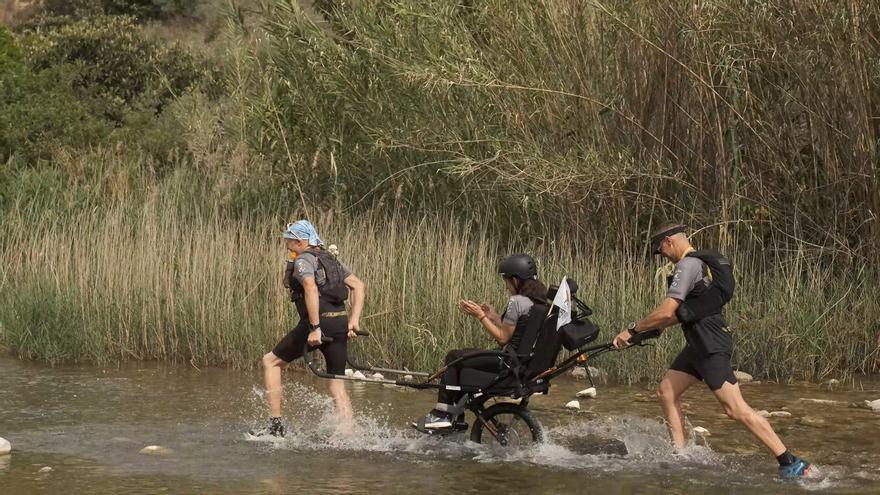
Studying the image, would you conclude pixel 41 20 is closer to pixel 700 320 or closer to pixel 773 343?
pixel 773 343

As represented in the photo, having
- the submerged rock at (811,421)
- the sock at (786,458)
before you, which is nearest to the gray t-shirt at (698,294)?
the sock at (786,458)

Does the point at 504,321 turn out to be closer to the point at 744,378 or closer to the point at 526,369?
the point at 526,369

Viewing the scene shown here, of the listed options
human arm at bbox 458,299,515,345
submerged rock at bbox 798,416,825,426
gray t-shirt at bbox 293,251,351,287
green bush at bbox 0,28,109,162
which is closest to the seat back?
human arm at bbox 458,299,515,345

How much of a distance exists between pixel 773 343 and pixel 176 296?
5.95 meters

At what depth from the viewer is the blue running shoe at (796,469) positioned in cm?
802

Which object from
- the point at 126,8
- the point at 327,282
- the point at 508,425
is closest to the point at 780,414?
the point at 508,425

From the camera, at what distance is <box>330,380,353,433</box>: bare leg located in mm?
9391

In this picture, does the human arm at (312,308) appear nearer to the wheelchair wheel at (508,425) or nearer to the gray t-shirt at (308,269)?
the gray t-shirt at (308,269)

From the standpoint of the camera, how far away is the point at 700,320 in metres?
8.36

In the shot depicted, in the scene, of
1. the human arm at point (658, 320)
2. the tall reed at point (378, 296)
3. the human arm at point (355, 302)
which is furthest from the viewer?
the tall reed at point (378, 296)

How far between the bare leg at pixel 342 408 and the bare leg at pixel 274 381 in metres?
0.41

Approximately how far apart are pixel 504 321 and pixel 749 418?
172cm

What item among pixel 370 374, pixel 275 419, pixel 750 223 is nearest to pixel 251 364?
pixel 370 374

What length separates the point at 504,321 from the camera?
8.73 meters
